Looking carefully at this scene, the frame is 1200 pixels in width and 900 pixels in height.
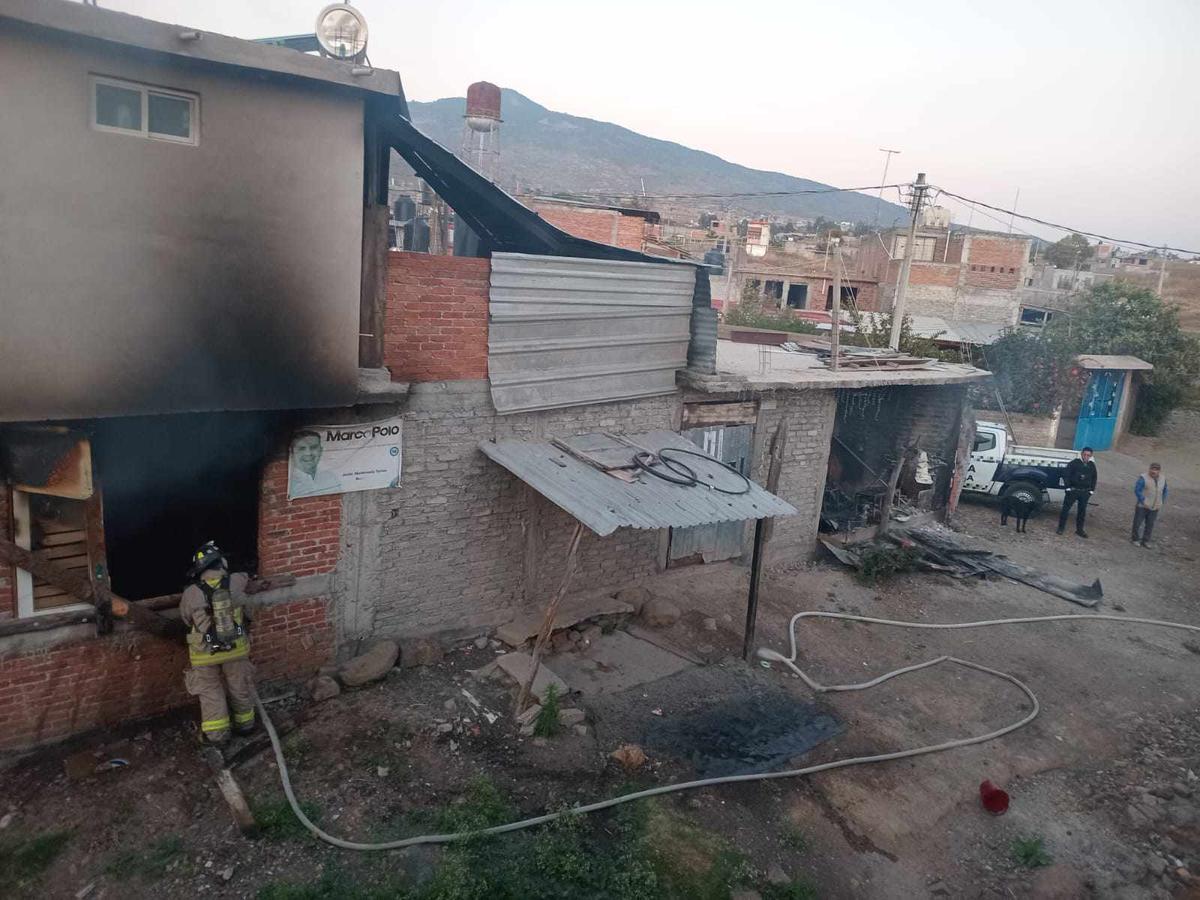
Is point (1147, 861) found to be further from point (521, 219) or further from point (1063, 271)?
point (1063, 271)

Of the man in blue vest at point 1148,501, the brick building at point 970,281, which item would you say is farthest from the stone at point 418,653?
the brick building at point 970,281

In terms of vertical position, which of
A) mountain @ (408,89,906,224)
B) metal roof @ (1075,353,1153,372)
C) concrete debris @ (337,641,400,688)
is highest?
mountain @ (408,89,906,224)

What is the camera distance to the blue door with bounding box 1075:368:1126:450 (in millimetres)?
23172

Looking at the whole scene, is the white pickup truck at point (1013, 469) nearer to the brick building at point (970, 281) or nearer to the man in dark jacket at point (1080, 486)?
the man in dark jacket at point (1080, 486)

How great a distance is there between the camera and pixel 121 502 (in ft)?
23.7

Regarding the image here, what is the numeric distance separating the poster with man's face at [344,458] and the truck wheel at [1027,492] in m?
13.9

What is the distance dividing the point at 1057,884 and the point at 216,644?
6991mm

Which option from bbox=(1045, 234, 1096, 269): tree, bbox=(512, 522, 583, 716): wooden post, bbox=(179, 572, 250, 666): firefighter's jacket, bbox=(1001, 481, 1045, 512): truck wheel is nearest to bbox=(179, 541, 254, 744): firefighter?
bbox=(179, 572, 250, 666): firefighter's jacket

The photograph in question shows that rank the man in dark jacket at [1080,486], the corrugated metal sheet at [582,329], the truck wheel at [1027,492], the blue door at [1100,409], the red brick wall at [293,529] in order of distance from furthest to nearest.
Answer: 1. the blue door at [1100,409]
2. the truck wheel at [1027,492]
3. the man in dark jacket at [1080,486]
4. the corrugated metal sheet at [582,329]
5. the red brick wall at [293,529]

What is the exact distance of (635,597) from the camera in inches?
387

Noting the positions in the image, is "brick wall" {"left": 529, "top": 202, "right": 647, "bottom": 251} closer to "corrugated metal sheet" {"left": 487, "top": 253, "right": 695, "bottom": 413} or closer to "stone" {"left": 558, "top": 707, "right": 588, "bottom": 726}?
"corrugated metal sheet" {"left": 487, "top": 253, "right": 695, "bottom": 413}

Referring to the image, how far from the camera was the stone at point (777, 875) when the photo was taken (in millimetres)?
5637

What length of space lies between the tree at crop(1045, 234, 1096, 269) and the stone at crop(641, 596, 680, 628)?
2122 inches

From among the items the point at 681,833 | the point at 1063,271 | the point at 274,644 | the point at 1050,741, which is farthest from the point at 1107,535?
the point at 1063,271
